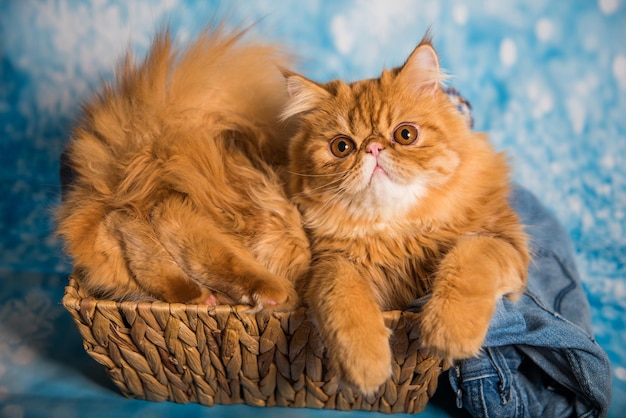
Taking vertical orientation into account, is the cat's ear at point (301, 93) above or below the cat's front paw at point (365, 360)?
above

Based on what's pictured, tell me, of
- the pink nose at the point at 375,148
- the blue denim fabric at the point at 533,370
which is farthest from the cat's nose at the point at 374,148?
the blue denim fabric at the point at 533,370

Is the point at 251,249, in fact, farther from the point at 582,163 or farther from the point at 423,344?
the point at 582,163

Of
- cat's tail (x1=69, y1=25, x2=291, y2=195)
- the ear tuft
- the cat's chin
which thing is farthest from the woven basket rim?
the ear tuft

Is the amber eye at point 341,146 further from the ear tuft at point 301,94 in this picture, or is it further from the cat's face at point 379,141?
the ear tuft at point 301,94

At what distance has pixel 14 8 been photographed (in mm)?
2461

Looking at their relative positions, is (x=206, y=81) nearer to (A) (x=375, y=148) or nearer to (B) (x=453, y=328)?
(A) (x=375, y=148)

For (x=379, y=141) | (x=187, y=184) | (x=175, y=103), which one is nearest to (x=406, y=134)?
(x=379, y=141)

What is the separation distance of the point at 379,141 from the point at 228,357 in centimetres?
65

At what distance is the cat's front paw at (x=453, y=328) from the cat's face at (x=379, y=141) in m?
0.28

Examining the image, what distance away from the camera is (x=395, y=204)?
4.56 ft

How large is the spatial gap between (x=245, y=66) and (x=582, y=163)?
1621 millimetres

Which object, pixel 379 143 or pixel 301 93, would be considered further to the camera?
pixel 301 93

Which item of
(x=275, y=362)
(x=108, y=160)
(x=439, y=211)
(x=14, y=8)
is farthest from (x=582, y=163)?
(x=14, y=8)

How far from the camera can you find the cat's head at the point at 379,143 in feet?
4.46
